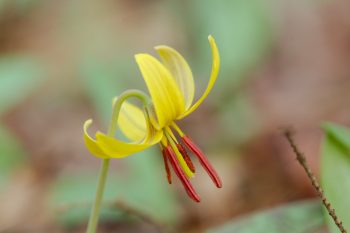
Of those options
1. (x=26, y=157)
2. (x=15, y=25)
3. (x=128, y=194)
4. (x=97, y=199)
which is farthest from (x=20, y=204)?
(x=15, y=25)

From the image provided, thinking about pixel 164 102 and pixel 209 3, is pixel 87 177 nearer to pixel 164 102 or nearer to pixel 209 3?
pixel 209 3

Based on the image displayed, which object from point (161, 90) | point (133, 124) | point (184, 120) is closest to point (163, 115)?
point (161, 90)

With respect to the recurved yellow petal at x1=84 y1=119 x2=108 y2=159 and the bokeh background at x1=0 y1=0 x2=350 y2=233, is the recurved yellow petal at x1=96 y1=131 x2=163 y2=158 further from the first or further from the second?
the bokeh background at x1=0 y1=0 x2=350 y2=233

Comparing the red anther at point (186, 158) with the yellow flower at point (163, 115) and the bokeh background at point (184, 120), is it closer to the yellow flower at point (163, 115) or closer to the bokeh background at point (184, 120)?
the yellow flower at point (163, 115)

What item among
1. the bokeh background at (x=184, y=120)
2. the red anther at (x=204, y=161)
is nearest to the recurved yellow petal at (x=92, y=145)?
the red anther at (x=204, y=161)

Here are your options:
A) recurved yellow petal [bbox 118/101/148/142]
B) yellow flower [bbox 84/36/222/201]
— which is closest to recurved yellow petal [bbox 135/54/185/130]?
yellow flower [bbox 84/36/222/201]

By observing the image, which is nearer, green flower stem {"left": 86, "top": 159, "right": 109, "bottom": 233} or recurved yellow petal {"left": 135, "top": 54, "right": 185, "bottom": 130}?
recurved yellow petal {"left": 135, "top": 54, "right": 185, "bottom": 130}
